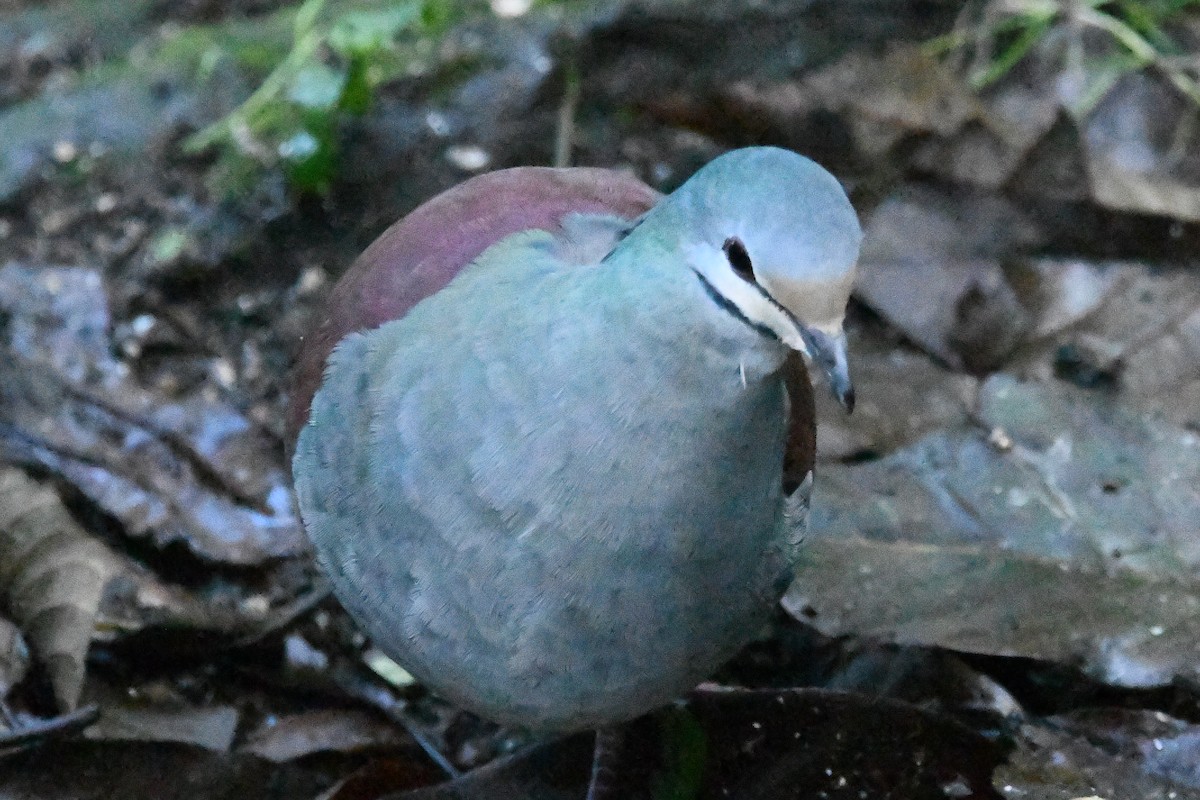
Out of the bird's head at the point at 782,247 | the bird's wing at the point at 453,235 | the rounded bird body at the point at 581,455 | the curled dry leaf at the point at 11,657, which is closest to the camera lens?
the bird's head at the point at 782,247

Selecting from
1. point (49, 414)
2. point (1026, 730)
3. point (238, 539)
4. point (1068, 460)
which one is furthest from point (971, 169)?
point (49, 414)

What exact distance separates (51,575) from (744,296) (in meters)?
1.49

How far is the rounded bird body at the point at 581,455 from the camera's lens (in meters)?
1.67

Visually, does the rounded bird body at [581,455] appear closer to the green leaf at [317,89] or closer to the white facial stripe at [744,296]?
the white facial stripe at [744,296]

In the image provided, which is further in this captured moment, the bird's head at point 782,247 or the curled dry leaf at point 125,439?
the curled dry leaf at point 125,439

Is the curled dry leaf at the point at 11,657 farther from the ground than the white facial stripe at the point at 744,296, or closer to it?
closer to it

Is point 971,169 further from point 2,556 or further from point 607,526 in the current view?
point 2,556

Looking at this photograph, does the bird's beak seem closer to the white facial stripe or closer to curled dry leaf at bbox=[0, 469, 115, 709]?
the white facial stripe

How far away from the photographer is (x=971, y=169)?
11.3 ft

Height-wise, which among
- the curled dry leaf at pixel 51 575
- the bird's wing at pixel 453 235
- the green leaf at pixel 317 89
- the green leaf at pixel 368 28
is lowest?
the curled dry leaf at pixel 51 575

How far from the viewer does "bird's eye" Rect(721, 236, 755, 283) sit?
1.61 meters

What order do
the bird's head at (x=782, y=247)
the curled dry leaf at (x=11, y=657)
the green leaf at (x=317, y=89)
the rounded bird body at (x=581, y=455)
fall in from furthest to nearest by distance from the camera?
the green leaf at (x=317, y=89) → the curled dry leaf at (x=11, y=657) → the rounded bird body at (x=581, y=455) → the bird's head at (x=782, y=247)

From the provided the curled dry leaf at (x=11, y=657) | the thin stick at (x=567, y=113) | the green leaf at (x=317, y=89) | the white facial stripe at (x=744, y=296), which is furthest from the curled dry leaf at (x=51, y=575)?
the thin stick at (x=567, y=113)

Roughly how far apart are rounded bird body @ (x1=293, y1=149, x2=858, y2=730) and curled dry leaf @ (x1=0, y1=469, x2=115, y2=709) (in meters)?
0.50
